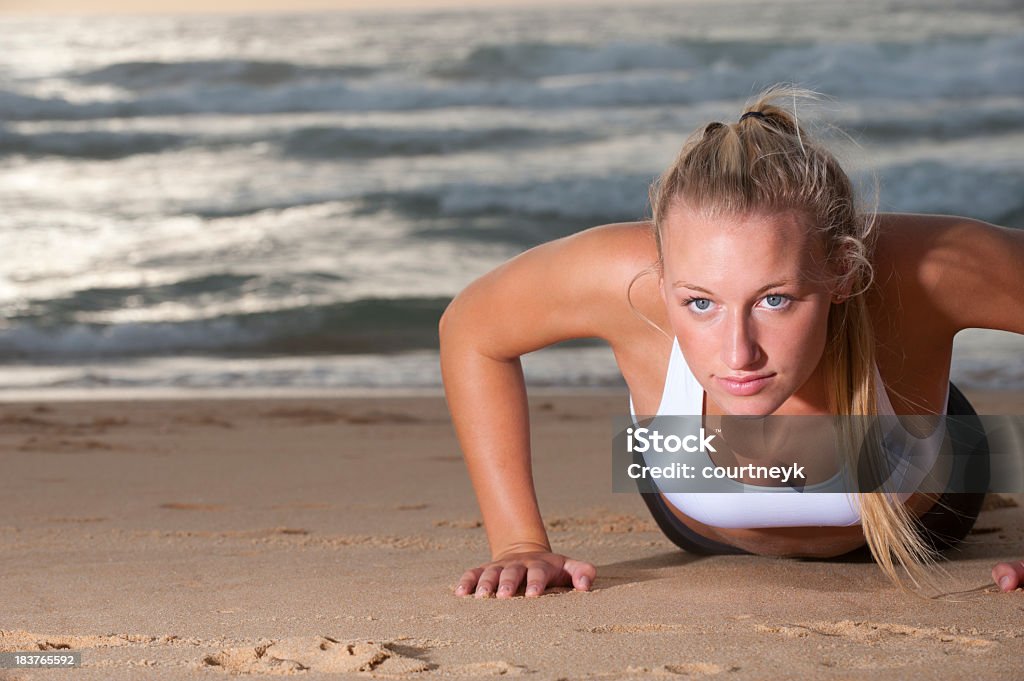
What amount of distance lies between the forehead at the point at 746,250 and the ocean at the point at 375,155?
365mm

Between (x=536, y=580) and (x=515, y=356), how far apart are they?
1.63 ft

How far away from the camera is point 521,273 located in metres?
2.60

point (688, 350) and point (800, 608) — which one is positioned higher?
point (688, 350)

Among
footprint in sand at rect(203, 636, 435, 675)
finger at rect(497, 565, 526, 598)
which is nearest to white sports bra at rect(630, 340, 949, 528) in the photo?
finger at rect(497, 565, 526, 598)

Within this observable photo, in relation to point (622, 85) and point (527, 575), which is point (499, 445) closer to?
point (527, 575)

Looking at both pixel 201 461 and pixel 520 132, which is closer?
pixel 201 461

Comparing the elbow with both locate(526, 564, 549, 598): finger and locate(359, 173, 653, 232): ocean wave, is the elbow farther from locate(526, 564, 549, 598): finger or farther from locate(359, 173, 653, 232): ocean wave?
locate(359, 173, 653, 232): ocean wave

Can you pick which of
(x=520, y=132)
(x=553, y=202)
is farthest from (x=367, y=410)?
(x=520, y=132)

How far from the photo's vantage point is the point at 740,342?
209cm

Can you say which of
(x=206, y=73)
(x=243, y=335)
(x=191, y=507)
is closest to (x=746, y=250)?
(x=191, y=507)

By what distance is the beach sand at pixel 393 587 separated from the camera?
210 centimetres

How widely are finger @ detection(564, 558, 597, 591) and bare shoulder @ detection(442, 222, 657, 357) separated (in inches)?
18.5

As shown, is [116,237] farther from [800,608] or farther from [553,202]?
[800,608]

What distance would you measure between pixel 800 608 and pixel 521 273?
2.88ft
